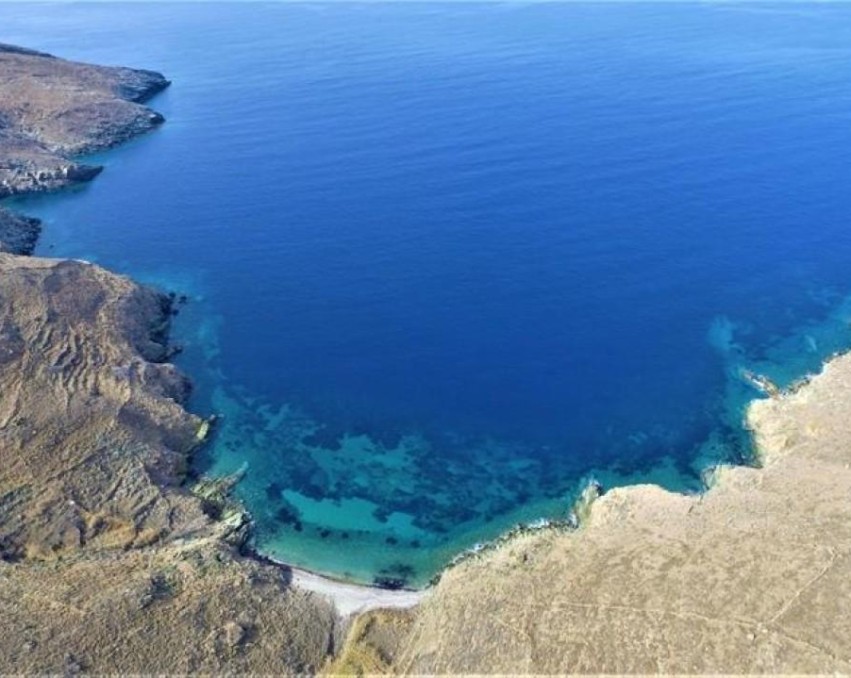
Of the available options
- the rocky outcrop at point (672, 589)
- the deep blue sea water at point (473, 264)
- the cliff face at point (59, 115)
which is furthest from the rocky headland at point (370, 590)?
the cliff face at point (59, 115)

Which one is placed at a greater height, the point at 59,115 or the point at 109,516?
the point at 59,115

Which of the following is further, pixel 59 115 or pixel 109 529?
pixel 59 115

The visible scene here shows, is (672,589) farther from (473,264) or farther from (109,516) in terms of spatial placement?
(473,264)

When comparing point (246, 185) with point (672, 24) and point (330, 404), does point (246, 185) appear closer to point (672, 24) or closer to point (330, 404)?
point (330, 404)

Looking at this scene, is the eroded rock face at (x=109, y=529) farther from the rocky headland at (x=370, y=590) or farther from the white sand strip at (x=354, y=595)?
the white sand strip at (x=354, y=595)

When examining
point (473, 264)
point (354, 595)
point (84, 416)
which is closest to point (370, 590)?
point (354, 595)

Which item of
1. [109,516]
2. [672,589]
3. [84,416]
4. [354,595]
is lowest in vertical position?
[354,595]

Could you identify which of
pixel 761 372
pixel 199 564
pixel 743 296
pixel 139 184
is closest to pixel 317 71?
pixel 139 184
